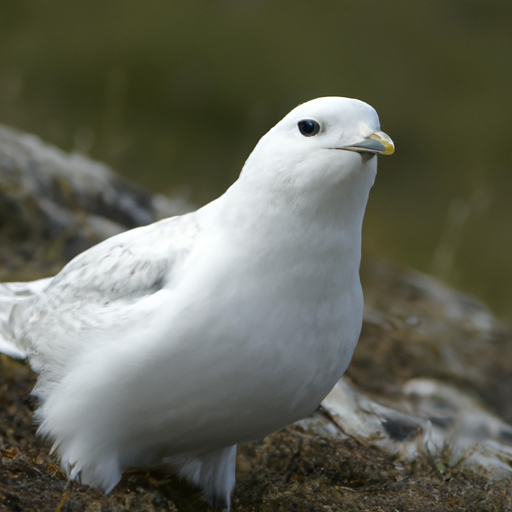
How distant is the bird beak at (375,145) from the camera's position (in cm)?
337

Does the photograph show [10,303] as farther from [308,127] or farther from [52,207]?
[308,127]

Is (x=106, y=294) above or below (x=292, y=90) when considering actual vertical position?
above

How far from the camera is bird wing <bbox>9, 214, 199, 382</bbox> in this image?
3797 millimetres

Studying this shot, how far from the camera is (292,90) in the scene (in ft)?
57.4

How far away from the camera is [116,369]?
3654mm

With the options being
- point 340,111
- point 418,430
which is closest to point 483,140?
point 418,430

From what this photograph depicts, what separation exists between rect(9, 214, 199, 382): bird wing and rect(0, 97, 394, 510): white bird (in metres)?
0.01

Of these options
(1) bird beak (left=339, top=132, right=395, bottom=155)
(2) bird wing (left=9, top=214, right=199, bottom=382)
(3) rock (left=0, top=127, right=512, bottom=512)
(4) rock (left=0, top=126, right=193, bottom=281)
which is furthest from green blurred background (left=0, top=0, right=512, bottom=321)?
(1) bird beak (left=339, top=132, right=395, bottom=155)

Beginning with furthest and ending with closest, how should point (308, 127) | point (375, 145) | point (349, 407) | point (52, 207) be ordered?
point (52, 207), point (349, 407), point (308, 127), point (375, 145)

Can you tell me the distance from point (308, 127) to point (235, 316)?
3.14 ft

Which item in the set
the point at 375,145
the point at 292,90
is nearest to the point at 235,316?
the point at 375,145

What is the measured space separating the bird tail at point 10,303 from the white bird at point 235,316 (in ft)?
2.42

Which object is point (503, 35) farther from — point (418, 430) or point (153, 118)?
point (418, 430)

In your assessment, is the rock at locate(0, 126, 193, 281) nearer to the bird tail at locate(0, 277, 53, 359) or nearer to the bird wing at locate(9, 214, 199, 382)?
the bird tail at locate(0, 277, 53, 359)
